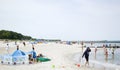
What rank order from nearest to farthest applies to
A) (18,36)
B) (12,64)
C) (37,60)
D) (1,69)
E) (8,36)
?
(1,69) < (12,64) < (37,60) < (8,36) < (18,36)

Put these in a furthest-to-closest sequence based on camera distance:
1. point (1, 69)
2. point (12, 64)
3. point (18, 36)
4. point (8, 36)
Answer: point (18, 36)
point (8, 36)
point (12, 64)
point (1, 69)

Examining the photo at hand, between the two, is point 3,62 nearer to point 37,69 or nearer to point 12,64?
point 12,64

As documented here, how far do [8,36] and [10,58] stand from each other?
301 ft

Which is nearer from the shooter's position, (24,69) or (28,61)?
(24,69)

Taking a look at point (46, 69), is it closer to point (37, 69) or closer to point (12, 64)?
point (37, 69)

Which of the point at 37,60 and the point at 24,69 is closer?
the point at 24,69

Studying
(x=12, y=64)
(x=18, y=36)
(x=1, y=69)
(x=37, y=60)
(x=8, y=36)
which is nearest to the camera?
(x=1, y=69)

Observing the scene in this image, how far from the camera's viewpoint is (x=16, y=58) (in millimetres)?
18391

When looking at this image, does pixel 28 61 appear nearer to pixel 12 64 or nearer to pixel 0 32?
pixel 12 64

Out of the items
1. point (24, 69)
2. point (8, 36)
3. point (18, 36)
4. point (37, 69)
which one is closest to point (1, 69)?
point (24, 69)

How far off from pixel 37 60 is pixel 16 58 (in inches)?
106

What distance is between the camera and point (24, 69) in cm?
1505

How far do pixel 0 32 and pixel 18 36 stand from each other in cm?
1473

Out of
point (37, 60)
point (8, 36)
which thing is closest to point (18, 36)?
point (8, 36)
